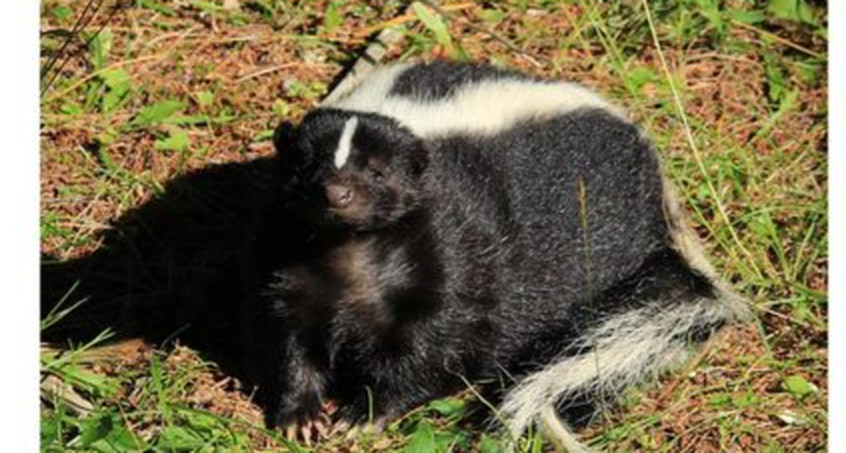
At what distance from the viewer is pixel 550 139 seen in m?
5.93

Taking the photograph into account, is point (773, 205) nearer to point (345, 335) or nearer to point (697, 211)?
point (697, 211)

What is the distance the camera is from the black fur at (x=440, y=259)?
5297mm

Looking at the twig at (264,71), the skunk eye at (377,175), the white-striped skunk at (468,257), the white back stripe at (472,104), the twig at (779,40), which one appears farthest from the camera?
the twig at (779,40)

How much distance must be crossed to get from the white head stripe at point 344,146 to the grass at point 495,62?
90 centimetres

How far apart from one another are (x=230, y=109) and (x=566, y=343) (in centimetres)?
188

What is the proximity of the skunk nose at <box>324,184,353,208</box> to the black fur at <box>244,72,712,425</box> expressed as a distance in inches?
1.4

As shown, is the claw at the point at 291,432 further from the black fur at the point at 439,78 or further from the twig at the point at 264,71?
the twig at the point at 264,71

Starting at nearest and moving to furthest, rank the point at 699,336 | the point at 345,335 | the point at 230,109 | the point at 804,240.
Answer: the point at 345,335 → the point at 699,336 → the point at 804,240 → the point at 230,109

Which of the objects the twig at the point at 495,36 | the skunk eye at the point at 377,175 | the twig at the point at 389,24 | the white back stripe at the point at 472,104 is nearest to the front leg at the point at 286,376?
the skunk eye at the point at 377,175

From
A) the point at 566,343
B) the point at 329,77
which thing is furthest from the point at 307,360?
the point at 329,77

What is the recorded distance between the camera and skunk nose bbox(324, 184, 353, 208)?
5027mm

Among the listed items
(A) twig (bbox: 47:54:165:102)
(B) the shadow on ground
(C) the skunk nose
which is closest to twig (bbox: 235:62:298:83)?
(A) twig (bbox: 47:54:165:102)

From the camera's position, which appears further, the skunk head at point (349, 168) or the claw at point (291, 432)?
the claw at point (291, 432)

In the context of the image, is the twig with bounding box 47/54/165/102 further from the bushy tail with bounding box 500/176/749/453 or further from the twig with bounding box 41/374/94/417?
the bushy tail with bounding box 500/176/749/453
